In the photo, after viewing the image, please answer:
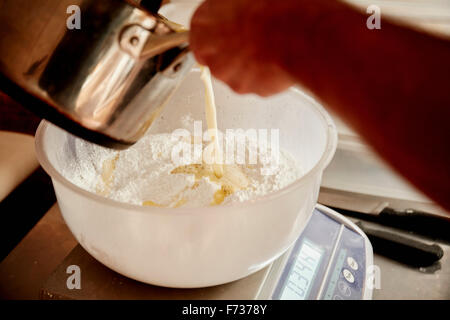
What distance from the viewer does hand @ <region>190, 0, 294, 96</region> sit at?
1.33 ft

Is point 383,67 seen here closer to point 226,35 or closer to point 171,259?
point 226,35

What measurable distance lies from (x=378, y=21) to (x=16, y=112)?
4.18 feet

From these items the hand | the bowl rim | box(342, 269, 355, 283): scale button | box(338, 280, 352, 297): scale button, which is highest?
the hand

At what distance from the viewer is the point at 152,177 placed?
2.37 ft

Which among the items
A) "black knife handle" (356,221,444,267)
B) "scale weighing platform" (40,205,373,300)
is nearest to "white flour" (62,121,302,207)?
"scale weighing platform" (40,205,373,300)

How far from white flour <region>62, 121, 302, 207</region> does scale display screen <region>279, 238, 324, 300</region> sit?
117mm

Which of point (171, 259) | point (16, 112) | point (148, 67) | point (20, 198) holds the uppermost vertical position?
point (148, 67)

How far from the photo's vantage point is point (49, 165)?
1.86ft

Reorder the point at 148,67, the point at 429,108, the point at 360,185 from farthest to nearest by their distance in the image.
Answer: the point at 360,185, the point at 148,67, the point at 429,108

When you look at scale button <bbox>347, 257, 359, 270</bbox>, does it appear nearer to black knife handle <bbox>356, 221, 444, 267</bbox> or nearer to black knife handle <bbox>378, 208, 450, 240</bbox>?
black knife handle <bbox>356, 221, 444, 267</bbox>

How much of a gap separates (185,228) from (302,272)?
25 centimetres

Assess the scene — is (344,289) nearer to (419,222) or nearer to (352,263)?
(352,263)

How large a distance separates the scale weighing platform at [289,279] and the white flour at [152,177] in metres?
0.11
